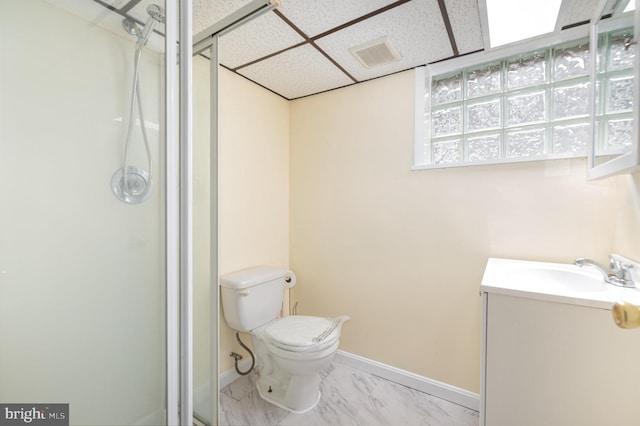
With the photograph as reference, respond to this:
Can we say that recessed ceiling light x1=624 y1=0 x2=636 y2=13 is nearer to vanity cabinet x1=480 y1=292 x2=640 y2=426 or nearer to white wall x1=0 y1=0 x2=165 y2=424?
vanity cabinet x1=480 y1=292 x2=640 y2=426

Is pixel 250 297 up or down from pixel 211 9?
down

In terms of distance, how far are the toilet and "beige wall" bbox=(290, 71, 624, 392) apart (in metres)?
0.36

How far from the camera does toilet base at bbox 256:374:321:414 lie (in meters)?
1.51

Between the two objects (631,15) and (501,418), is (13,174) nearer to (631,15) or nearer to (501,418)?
(501,418)

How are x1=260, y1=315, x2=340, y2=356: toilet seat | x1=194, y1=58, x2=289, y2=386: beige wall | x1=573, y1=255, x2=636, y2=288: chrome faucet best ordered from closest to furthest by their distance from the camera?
x1=573, y1=255, x2=636, y2=288: chrome faucet < x1=260, y1=315, x2=340, y2=356: toilet seat < x1=194, y1=58, x2=289, y2=386: beige wall

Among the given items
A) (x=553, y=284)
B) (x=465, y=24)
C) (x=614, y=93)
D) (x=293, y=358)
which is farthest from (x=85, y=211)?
(x=614, y=93)

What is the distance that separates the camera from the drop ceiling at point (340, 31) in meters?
1.19

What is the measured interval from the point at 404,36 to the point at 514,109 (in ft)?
2.52

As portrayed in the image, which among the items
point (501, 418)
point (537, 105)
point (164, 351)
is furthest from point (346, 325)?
point (537, 105)

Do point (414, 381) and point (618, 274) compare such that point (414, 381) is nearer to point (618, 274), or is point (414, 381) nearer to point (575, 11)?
point (618, 274)

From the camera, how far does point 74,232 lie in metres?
0.92

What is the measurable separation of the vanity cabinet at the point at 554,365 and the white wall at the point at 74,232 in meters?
1.13

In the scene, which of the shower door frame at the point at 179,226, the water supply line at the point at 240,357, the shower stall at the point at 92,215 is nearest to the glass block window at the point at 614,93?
the shower stall at the point at 92,215

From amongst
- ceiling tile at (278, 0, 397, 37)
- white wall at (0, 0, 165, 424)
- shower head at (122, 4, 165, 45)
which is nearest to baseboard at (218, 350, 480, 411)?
white wall at (0, 0, 165, 424)
